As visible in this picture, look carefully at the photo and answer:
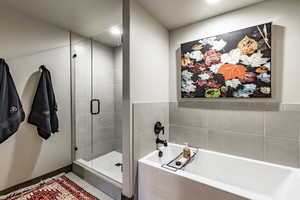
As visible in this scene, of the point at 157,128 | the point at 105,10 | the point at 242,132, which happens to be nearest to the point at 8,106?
the point at 105,10

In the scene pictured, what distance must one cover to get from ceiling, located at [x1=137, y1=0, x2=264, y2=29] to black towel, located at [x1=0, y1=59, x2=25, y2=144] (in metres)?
1.81

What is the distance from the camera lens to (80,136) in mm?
2510

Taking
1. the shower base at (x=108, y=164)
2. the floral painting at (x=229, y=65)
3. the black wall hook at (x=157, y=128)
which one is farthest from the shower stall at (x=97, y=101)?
the floral painting at (x=229, y=65)

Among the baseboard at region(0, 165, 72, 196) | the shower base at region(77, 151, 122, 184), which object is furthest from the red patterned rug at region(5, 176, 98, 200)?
the shower base at region(77, 151, 122, 184)

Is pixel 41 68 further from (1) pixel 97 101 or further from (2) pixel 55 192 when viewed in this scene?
(2) pixel 55 192

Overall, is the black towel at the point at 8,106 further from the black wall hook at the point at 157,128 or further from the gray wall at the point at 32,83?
the black wall hook at the point at 157,128

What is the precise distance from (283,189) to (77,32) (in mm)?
3410

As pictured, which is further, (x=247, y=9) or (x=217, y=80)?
(x=217, y=80)

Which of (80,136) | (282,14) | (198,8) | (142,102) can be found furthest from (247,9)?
(80,136)

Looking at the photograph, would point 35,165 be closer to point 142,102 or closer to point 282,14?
point 142,102

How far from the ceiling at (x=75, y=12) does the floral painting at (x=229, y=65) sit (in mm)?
1081

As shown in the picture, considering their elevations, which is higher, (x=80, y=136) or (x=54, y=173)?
(x=80, y=136)

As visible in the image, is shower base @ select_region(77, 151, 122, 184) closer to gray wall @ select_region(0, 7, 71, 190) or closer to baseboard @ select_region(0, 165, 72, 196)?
baseboard @ select_region(0, 165, 72, 196)

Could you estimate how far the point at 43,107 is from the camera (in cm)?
194
